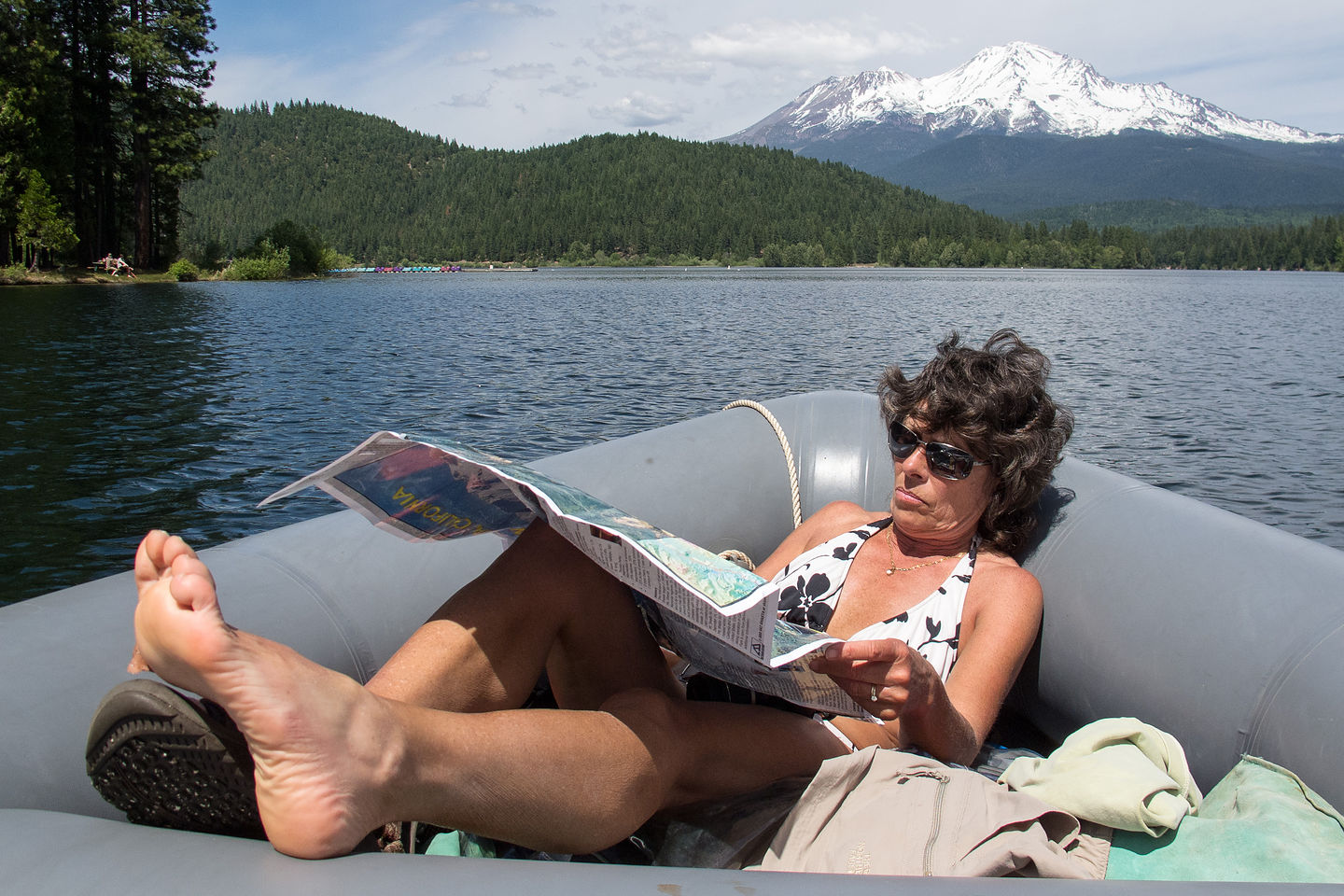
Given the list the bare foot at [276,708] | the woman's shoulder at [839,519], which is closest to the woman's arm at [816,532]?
the woman's shoulder at [839,519]

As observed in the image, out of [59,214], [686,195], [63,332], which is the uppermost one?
[686,195]

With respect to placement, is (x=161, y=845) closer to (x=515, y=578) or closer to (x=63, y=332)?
(x=515, y=578)

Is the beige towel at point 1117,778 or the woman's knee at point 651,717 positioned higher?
the woman's knee at point 651,717

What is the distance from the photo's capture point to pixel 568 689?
1568 mm

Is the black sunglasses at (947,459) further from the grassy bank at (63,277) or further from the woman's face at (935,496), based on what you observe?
the grassy bank at (63,277)

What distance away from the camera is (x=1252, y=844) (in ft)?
4.61

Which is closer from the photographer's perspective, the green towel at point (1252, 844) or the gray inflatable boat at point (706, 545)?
the gray inflatable boat at point (706, 545)

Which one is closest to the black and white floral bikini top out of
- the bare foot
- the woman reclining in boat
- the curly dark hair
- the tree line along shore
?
the woman reclining in boat

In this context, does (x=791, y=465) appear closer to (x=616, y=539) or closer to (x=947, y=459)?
(x=947, y=459)

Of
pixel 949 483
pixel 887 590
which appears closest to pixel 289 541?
pixel 887 590

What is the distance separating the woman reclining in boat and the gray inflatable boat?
10 centimetres

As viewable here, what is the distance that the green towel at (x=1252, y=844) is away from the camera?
136 cm

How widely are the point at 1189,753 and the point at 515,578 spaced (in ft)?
4.65

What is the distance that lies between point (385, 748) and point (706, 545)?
1847mm
